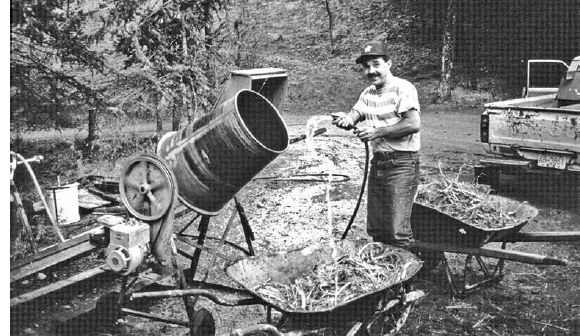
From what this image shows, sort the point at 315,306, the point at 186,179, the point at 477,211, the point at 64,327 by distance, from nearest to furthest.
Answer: the point at 315,306 → the point at 186,179 → the point at 64,327 → the point at 477,211

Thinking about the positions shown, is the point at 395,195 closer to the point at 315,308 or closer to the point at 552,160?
the point at 315,308

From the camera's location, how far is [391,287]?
4.20m

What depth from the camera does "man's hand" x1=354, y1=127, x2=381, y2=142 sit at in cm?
507

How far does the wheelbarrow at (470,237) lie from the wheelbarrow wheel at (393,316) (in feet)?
2.83

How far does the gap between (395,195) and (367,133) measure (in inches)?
24.8

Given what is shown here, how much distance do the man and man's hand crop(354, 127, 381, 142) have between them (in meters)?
0.05

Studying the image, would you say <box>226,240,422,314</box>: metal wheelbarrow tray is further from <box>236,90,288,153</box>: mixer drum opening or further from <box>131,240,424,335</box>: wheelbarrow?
<box>236,90,288,153</box>: mixer drum opening

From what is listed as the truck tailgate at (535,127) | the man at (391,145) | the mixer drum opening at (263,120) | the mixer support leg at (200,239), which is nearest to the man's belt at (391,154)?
the man at (391,145)

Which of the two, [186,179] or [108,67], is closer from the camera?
[186,179]

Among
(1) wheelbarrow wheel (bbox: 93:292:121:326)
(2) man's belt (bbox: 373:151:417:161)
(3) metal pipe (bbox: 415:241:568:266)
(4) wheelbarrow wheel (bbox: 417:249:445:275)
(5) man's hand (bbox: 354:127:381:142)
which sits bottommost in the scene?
(1) wheelbarrow wheel (bbox: 93:292:121:326)

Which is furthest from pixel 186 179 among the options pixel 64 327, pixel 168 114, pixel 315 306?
pixel 168 114

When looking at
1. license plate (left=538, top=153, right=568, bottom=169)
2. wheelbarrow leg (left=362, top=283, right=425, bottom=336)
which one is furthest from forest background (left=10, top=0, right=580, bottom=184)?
license plate (left=538, top=153, right=568, bottom=169)

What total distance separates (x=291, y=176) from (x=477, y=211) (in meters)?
4.57
